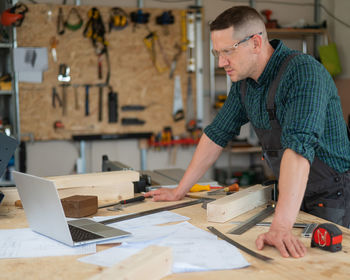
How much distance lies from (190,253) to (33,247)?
49 centimetres

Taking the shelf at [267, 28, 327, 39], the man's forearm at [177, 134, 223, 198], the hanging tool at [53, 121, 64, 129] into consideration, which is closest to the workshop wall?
the shelf at [267, 28, 327, 39]

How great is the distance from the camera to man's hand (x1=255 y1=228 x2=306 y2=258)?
1.23 m

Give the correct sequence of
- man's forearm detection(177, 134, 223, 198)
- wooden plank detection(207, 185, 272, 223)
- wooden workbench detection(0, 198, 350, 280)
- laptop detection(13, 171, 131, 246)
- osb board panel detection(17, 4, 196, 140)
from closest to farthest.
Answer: wooden workbench detection(0, 198, 350, 280)
laptop detection(13, 171, 131, 246)
wooden plank detection(207, 185, 272, 223)
man's forearm detection(177, 134, 223, 198)
osb board panel detection(17, 4, 196, 140)

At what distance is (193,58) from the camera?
5.24m

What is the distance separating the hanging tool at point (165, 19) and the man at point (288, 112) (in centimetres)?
315

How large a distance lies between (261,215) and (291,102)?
440mm

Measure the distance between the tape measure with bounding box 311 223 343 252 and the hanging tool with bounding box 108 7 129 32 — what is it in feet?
13.4

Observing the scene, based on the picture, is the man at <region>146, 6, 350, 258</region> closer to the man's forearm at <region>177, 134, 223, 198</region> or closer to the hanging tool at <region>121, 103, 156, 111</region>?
the man's forearm at <region>177, 134, 223, 198</region>

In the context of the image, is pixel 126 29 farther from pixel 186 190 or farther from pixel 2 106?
pixel 186 190

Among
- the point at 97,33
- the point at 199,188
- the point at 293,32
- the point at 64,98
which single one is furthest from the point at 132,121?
the point at 199,188

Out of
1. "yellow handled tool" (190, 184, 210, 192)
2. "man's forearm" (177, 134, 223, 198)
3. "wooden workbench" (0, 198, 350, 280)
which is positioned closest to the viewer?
"wooden workbench" (0, 198, 350, 280)

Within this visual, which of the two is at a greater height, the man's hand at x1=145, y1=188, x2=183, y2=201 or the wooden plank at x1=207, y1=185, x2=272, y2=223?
the wooden plank at x1=207, y1=185, x2=272, y2=223

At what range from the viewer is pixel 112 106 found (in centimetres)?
498

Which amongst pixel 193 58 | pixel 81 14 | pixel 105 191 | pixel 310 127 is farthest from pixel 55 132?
pixel 310 127
